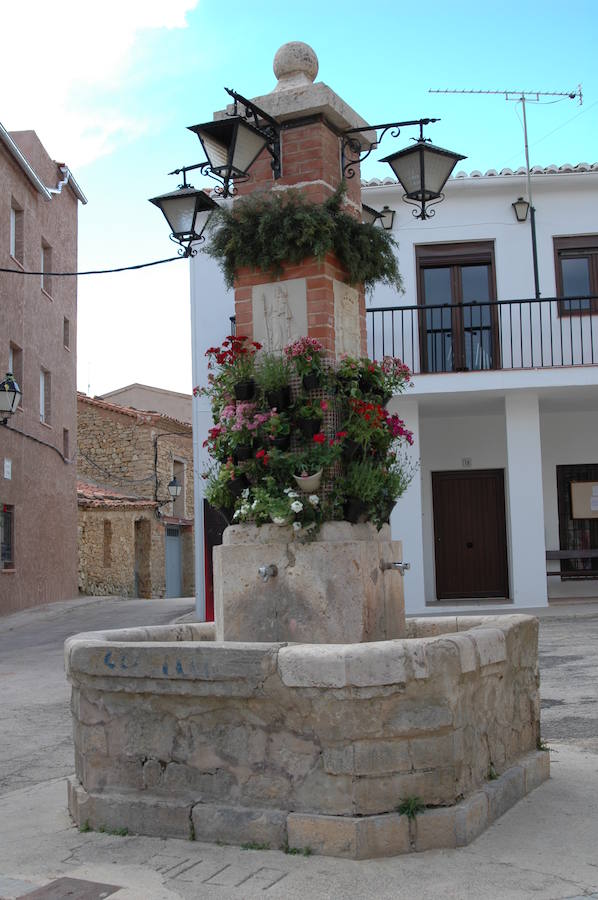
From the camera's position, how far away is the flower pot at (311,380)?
4.88m

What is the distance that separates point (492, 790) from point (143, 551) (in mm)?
22435

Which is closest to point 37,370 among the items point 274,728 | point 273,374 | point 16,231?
point 16,231

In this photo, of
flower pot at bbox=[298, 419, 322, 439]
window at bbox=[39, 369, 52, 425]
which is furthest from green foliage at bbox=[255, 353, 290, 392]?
window at bbox=[39, 369, 52, 425]

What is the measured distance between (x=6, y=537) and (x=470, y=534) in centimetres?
853

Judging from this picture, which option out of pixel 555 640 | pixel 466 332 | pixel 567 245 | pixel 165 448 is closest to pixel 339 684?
pixel 555 640

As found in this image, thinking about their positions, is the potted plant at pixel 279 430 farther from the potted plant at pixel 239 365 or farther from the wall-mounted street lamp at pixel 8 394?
the wall-mounted street lamp at pixel 8 394

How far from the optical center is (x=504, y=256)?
14.5 m

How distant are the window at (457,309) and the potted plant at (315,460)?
951 cm

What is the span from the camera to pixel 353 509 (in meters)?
4.83

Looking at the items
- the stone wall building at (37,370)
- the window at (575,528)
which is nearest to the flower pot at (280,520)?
the window at (575,528)

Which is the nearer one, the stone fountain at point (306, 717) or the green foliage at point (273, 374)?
the stone fountain at point (306, 717)

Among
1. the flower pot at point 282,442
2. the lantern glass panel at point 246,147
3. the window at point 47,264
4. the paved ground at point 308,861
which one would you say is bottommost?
the paved ground at point 308,861

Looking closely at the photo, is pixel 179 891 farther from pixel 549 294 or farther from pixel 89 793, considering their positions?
pixel 549 294

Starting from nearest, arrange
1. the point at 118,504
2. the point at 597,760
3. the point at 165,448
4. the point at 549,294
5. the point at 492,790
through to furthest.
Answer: the point at 492,790
the point at 597,760
the point at 549,294
the point at 118,504
the point at 165,448
